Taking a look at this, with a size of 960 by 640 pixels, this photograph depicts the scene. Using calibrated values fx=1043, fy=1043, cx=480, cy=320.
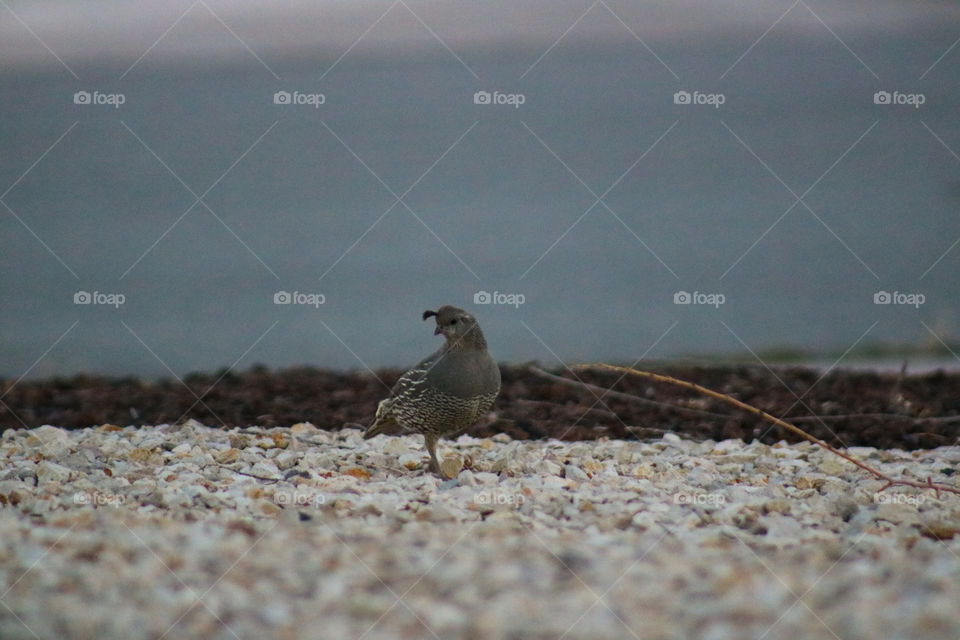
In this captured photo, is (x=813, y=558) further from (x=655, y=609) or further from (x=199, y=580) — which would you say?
(x=199, y=580)

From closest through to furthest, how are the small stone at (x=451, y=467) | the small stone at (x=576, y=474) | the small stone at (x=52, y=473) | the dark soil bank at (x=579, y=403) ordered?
1. the small stone at (x=52, y=473)
2. the small stone at (x=576, y=474)
3. the small stone at (x=451, y=467)
4. the dark soil bank at (x=579, y=403)

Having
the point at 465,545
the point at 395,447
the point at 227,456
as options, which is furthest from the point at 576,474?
the point at 227,456

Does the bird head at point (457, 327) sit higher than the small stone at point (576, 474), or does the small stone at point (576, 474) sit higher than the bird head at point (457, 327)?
the bird head at point (457, 327)

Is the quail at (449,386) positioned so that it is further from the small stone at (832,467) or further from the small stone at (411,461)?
the small stone at (832,467)

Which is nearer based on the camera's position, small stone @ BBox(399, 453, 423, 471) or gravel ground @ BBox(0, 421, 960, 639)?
gravel ground @ BBox(0, 421, 960, 639)

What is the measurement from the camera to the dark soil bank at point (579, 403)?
A: 5746 millimetres

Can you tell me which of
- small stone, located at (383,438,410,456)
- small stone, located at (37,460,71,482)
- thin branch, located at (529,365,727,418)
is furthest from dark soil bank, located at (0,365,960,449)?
small stone, located at (37,460,71,482)

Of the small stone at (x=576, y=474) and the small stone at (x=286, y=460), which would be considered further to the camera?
the small stone at (x=286, y=460)

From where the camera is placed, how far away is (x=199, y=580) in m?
2.75

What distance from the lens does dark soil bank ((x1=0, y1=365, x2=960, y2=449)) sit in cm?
575

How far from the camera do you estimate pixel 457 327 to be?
15.4 ft

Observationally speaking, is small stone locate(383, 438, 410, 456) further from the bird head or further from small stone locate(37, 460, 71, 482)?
small stone locate(37, 460, 71, 482)

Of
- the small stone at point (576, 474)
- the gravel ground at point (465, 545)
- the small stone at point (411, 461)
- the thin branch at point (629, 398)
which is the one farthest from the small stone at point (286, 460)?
the thin branch at point (629, 398)

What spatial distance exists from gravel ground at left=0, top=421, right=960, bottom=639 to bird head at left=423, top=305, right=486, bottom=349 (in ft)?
1.84
